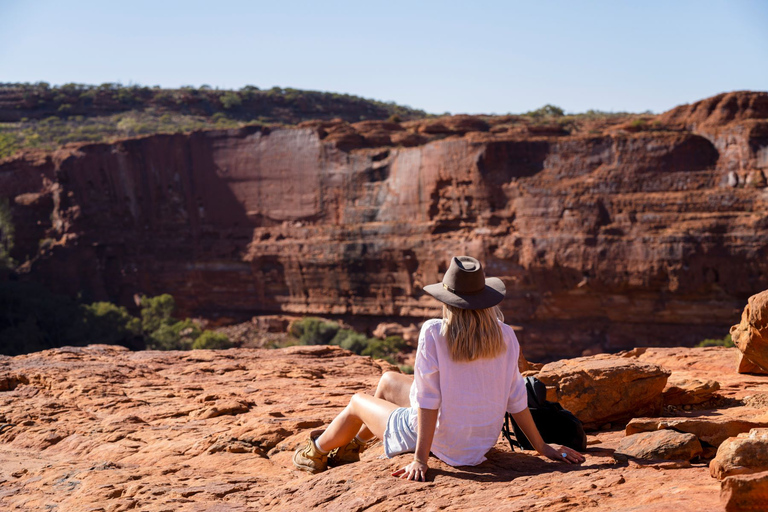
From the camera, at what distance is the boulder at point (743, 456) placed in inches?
153

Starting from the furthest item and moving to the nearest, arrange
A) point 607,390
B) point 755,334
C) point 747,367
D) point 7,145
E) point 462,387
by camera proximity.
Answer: point 7,145, point 747,367, point 755,334, point 607,390, point 462,387

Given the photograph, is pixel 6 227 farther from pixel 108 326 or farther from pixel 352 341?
pixel 352 341

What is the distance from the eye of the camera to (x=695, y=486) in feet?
13.1

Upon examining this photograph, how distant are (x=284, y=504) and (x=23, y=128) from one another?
5687cm

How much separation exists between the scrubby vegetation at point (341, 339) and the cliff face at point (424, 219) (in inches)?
63.3

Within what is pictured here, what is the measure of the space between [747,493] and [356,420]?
285cm

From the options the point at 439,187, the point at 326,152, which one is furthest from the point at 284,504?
the point at 326,152

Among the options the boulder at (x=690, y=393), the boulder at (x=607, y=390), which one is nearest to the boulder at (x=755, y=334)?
the boulder at (x=690, y=393)

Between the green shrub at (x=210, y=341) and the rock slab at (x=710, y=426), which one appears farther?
the green shrub at (x=210, y=341)

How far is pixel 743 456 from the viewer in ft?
12.9

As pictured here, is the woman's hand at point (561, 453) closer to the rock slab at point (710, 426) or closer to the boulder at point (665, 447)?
the boulder at point (665, 447)

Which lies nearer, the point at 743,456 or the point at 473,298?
the point at 743,456

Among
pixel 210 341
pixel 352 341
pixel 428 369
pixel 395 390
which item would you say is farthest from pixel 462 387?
pixel 210 341

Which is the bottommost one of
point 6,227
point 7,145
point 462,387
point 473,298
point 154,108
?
point 6,227
